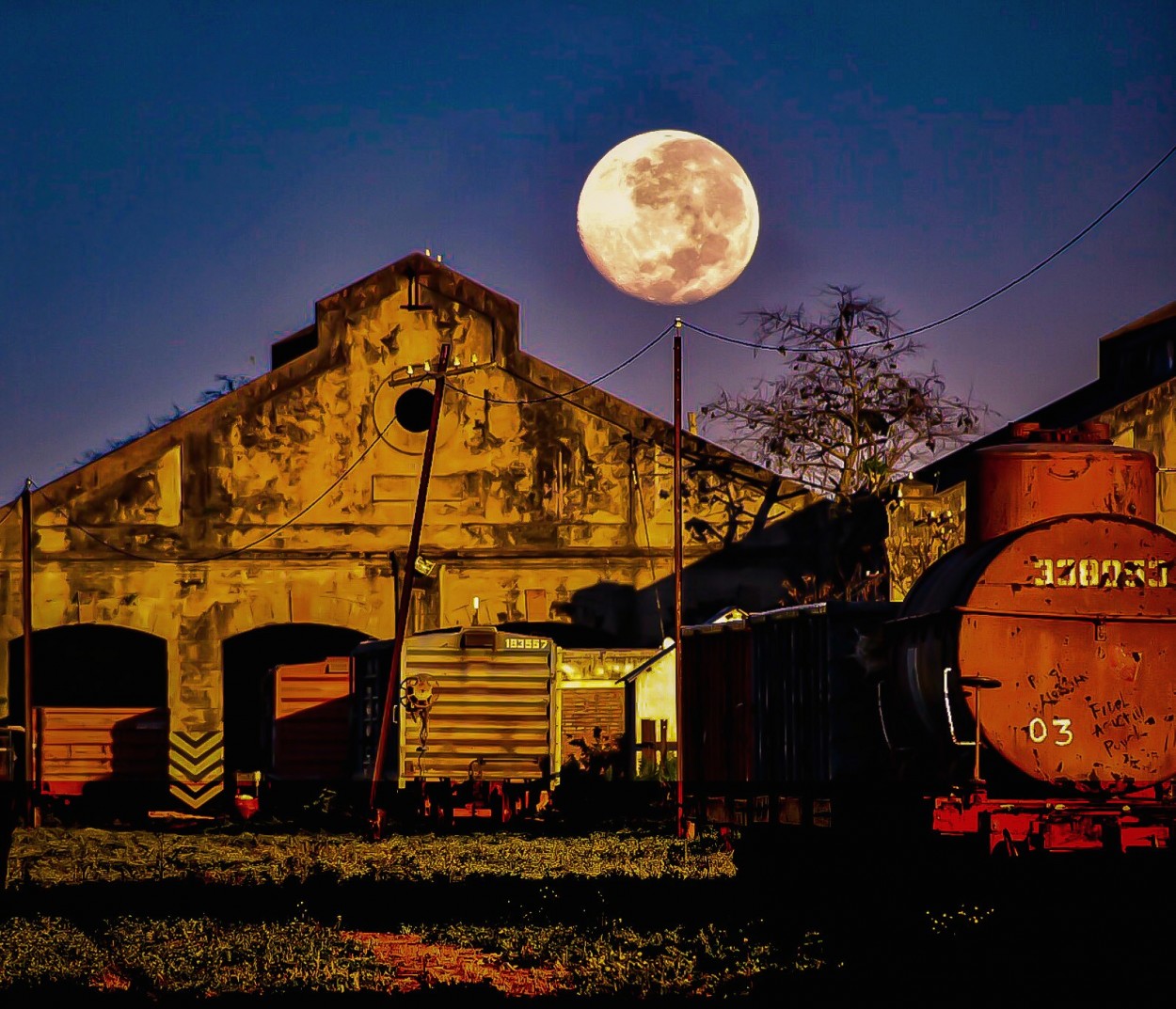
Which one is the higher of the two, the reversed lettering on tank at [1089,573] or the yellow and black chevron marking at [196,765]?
the reversed lettering on tank at [1089,573]

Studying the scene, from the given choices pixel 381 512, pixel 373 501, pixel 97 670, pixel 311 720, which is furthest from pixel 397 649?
pixel 97 670

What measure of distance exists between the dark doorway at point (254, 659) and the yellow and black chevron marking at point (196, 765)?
5786mm

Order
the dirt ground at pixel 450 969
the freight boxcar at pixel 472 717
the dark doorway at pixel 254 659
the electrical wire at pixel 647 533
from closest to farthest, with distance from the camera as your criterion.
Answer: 1. the dirt ground at pixel 450 969
2. the freight boxcar at pixel 472 717
3. the electrical wire at pixel 647 533
4. the dark doorway at pixel 254 659

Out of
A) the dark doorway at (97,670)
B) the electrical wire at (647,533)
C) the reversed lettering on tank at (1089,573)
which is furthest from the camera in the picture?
the dark doorway at (97,670)

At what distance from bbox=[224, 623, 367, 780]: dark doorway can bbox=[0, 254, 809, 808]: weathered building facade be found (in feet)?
21.2

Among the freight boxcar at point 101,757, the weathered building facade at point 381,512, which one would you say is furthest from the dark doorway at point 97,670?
the weathered building facade at point 381,512

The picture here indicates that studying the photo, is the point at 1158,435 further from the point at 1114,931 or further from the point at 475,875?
the point at 1114,931

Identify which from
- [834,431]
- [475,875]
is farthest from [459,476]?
[475,875]

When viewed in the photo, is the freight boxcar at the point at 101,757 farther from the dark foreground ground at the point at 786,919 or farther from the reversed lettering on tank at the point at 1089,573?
the reversed lettering on tank at the point at 1089,573

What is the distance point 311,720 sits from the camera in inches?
1313

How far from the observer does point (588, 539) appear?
36594mm

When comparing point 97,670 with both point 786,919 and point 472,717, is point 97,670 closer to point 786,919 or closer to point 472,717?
point 472,717

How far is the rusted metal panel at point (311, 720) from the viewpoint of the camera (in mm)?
33250

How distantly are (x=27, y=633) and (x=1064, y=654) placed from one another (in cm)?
2445
